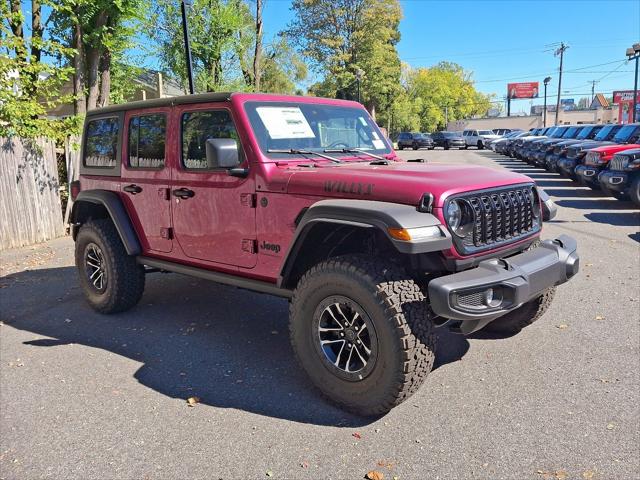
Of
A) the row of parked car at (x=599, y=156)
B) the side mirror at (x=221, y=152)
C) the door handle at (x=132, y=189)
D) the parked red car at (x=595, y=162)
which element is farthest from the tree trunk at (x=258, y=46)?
the side mirror at (x=221, y=152)

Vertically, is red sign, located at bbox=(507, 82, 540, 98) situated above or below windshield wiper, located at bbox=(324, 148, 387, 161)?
above

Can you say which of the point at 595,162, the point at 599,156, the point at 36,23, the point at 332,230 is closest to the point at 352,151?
the point at 332,230

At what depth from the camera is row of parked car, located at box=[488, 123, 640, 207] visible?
1028 cm

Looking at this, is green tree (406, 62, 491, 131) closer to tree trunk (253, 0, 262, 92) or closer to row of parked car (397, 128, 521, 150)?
row of parked car (397, 128, 521, 150)

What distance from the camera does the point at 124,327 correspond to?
198 inches

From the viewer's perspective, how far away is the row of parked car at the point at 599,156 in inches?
405

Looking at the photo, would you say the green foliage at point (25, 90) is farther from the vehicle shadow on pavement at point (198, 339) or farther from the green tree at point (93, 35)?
the vehicle shadow on pavement at point (198, 339)

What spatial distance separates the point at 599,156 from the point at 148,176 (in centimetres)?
1056

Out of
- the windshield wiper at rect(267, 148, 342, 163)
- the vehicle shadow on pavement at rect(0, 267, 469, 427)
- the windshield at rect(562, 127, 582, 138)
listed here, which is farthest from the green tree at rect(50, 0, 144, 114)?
the windshield at rect(562, 127, 582, 138)

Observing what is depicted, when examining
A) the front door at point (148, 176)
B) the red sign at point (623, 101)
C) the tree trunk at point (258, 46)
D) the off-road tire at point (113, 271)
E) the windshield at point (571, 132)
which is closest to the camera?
the front door at point (148, 176)

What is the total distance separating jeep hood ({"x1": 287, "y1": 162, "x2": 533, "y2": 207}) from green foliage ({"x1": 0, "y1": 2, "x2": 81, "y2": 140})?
289 inches

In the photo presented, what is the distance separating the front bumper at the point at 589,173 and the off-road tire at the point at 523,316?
358 inches

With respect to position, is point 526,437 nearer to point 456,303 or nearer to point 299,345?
point 456,303

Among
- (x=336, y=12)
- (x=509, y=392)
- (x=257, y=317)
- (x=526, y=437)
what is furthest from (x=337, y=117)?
(x=336, y=12)
